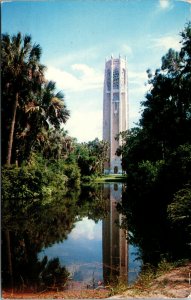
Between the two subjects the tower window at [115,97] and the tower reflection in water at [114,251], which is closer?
the tower reflection in water at [114,251]

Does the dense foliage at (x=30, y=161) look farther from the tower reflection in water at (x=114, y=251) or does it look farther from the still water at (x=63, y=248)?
the tower reflection in water at (x=114, y=251)

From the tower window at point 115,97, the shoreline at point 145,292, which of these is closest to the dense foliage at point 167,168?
the shoreline at point 145,292

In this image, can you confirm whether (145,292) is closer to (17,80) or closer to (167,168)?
(167,168)

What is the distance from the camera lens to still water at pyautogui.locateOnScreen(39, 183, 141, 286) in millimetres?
6262

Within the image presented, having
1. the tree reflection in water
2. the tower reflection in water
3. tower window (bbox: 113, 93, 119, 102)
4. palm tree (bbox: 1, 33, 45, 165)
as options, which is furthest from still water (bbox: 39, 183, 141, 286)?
tower window (bbox: 113, 93, 119, 102)

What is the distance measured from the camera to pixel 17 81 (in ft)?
45.5

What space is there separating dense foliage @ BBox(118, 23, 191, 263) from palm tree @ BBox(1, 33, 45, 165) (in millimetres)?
4677

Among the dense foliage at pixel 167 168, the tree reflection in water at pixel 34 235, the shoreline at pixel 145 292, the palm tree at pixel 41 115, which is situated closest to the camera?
the shoreline at pixel 145 292

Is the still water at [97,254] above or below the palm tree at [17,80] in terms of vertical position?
below

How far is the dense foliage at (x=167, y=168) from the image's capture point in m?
8.34

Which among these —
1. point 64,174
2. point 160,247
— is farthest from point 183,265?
point 64,174

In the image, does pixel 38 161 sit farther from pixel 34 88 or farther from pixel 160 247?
pixel 160 247

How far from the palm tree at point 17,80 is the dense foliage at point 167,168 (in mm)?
4677

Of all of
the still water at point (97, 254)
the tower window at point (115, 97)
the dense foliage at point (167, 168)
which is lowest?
the still water at point (97, 254)
